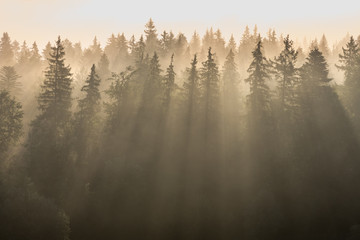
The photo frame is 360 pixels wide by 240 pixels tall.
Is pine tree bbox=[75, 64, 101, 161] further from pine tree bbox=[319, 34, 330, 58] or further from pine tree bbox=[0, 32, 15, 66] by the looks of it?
pine tree bbox=[319, 34, 330, 58]

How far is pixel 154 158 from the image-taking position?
41.7m

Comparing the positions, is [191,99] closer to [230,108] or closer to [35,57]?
[230,108]

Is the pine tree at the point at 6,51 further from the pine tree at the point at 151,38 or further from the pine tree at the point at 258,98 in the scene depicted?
the pine tree at the point at 258,98

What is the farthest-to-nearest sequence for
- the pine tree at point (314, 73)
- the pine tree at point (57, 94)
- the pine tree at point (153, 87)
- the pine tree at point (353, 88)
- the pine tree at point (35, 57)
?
the pine tree at point (35, 57)
the pine tree at point (153, 87)
the pine tree at point (353, 88)
the pine tree at point (314, 73)
the pine tree at point (57, 94)

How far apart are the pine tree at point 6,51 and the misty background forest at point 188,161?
159 ft

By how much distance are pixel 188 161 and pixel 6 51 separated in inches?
2863

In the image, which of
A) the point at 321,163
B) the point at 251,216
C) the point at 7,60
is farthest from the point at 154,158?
the point at 7,60

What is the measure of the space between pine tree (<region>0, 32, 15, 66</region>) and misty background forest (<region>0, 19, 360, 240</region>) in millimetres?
48452

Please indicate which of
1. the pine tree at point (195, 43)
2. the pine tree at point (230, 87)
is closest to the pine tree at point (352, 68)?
the pine tree at point (230, 87)

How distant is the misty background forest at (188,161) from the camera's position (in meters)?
33.1

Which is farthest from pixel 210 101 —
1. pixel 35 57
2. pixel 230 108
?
pixel 35 57

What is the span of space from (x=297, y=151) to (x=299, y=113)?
19.2 feet

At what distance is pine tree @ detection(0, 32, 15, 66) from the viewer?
84.4 m

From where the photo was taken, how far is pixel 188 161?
137 ft
